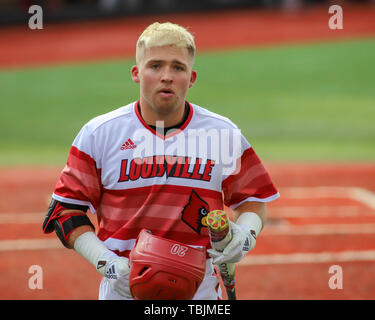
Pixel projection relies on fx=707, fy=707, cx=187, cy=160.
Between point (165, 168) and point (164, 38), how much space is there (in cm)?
67

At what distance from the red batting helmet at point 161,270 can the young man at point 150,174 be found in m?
0.12

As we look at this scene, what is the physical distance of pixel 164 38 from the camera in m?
3.56

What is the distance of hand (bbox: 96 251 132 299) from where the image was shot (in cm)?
348

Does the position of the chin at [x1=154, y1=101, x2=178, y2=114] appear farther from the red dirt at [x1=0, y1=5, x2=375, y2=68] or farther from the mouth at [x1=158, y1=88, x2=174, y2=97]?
the red dirt at [x1=0, y1=5, x2=375, y2=68]

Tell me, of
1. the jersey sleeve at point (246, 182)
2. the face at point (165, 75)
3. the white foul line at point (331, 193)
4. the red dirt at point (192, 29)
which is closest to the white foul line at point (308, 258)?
the white foul line at point (331, 193)

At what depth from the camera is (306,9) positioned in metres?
28.7

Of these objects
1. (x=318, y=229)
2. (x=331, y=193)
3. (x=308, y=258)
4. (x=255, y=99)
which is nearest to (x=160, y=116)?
(x=308, y=258)

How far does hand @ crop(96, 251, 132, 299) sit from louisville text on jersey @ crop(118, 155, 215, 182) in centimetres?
41

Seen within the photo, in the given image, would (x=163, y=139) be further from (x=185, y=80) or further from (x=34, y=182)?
(x=34, y=182)

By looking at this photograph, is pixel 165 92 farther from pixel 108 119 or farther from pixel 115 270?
pixel 115 270

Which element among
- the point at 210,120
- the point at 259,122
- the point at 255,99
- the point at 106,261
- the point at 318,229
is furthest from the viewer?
the point at 255,99

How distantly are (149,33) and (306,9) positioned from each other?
85.8 ft

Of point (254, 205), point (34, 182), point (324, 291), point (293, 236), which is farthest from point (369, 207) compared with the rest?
point (254, 205)

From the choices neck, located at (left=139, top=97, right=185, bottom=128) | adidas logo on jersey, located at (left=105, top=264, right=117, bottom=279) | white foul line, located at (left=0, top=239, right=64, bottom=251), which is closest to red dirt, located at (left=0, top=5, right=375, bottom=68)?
white foul line, located at (left=0, top=239, right=64, bottom=251)
